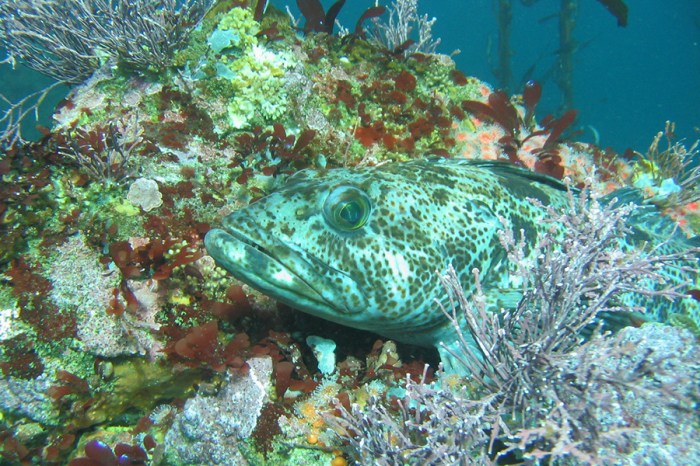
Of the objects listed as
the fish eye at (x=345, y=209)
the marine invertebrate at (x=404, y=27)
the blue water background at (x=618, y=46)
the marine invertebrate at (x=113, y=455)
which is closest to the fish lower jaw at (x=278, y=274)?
the fish eye at (x=345, y=209)

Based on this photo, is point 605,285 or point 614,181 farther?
point 614,181

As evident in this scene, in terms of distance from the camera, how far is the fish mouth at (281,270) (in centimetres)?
245

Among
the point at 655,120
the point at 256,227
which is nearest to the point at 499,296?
the point at 256,227

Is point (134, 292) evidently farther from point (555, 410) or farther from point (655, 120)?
point (655, 120)

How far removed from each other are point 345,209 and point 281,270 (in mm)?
584

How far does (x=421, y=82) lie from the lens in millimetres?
5410

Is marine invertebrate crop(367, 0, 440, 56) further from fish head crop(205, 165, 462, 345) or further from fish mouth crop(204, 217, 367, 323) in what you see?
fish mouth crop(204, 217, 367, 323)

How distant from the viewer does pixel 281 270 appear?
2.48 m

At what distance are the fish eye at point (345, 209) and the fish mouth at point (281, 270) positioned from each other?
0.29m

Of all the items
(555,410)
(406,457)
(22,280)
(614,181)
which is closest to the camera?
(555,410)

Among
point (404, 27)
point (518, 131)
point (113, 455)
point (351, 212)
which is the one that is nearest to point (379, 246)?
point (351, 212)

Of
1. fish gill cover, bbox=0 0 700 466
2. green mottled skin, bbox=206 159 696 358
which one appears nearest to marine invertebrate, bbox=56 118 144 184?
fish gill cover, bbox=0 0 700 466

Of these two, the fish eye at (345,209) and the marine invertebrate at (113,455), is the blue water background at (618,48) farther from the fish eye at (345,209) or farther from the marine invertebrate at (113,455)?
the marine invertebrate at (113,455)

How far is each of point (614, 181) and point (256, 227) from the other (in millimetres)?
5579
